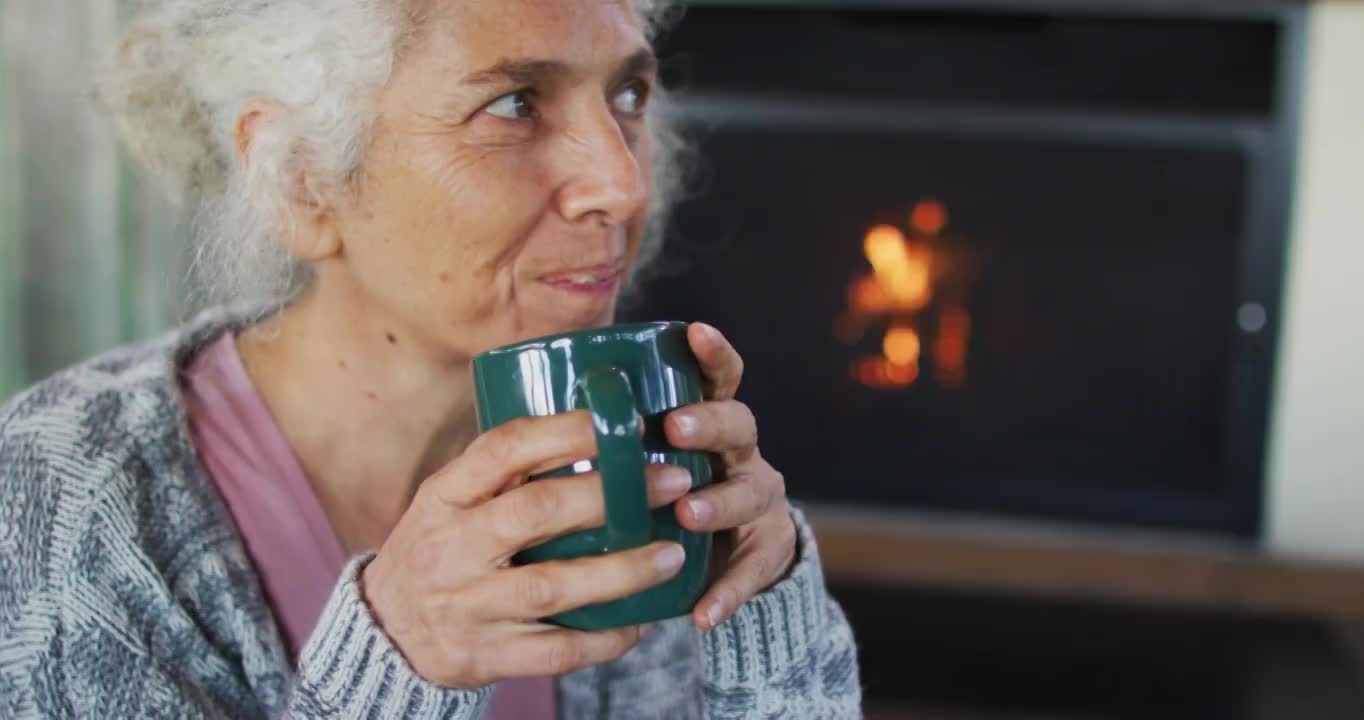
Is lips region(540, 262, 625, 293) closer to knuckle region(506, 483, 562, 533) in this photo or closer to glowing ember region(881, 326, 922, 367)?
knuckle region(506, 483, 562, 533)

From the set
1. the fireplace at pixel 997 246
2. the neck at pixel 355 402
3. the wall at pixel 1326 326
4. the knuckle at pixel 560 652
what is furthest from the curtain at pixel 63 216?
the wall at pixel 1326 326

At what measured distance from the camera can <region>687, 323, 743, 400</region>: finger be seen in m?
0.62

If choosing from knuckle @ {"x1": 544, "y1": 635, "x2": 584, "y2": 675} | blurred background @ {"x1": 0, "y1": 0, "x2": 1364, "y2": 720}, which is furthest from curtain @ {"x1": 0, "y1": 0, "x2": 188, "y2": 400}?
knuckle @ {"x1": 544, "y1": 635, "x2": 584, "y2": 675}

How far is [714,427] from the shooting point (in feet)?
2.01

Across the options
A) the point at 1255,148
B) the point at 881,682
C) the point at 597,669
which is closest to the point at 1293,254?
the point at 1255,148

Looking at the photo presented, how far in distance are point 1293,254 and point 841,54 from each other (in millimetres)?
870

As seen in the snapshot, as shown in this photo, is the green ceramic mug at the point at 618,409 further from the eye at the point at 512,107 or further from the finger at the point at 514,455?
the eye at the point at 512,107

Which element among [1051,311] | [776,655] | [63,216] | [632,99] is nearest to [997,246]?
[1051,311]

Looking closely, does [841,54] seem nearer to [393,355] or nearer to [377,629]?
[393,355]

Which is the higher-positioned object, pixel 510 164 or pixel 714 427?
pixel 510 164

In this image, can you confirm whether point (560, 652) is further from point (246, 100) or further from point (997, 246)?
point (997, 246)

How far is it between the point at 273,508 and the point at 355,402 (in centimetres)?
10

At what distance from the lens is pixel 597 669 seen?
3.10 ft

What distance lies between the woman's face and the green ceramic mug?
7.4 inches
